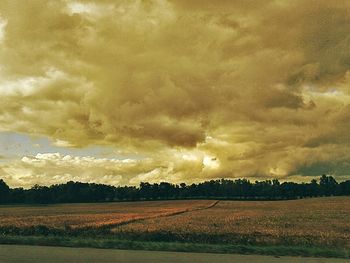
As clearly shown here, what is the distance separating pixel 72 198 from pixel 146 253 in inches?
5367

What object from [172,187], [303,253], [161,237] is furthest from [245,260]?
[172,187]

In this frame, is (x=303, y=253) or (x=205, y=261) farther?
(x=303, y=253)

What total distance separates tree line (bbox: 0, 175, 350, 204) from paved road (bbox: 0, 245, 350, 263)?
12864 centimetres

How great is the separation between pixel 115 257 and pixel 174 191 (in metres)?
160

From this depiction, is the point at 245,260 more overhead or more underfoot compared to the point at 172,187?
more underfoot

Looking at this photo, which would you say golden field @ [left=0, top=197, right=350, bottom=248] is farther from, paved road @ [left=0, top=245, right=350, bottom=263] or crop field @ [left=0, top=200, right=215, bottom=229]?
paved road @ [left=0, top=245, right=350, bottom=263]

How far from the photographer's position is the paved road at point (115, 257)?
12.5 meters

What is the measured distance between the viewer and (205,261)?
12695 millimetres

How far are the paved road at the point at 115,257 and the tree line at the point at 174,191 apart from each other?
129 metres

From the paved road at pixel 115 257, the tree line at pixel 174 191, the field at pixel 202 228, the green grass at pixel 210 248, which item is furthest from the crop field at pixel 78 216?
the tree line at pixel 174 191

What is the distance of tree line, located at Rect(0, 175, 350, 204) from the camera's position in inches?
5768

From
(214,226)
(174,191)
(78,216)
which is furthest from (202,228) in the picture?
(174,191)

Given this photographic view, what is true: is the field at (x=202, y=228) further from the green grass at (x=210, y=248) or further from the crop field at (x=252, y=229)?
the green grass at (x=210, y=248)

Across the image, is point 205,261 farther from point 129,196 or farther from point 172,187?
point 172,187
